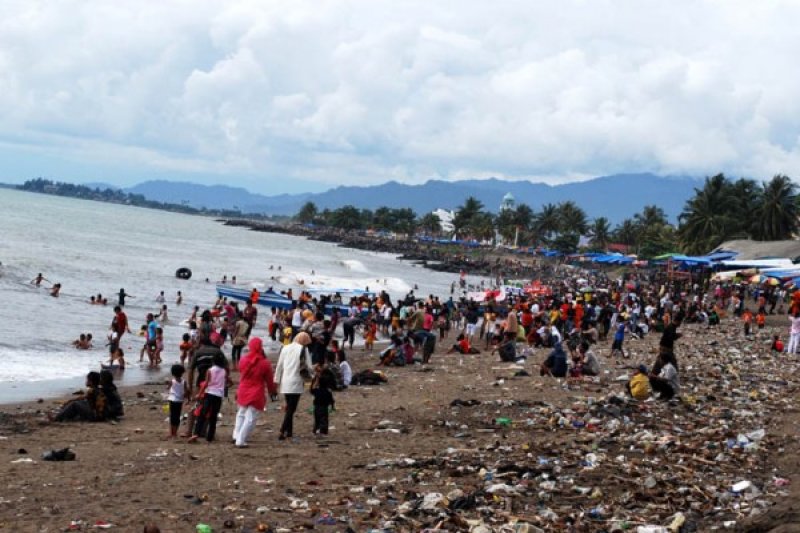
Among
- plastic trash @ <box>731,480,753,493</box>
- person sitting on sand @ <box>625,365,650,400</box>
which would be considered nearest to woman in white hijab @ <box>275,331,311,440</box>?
plastic trash @ <box>731,480,753,493</box>

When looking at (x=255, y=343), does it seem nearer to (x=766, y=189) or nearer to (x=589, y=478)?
(x=589, y=478)

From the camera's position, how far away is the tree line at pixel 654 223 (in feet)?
209

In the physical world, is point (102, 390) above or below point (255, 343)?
below

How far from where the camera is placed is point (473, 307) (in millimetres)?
27266

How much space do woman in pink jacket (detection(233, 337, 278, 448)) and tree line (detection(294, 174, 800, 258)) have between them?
61.6 metres

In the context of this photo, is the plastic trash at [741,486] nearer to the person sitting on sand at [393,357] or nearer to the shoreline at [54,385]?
the shoreline at [54,385]

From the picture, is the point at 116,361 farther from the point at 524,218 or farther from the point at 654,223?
the point at 524,218

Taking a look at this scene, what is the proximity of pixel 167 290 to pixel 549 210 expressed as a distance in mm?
98220

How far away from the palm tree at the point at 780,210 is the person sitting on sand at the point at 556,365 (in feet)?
174

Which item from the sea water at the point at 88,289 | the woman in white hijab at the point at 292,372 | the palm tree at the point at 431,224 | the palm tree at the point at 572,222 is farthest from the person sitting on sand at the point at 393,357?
the palm tree at the point at 431,224

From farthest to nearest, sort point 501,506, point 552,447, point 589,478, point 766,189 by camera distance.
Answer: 1. point 766,189
2. point 552,447
3. point 589,478
4. point 501,506

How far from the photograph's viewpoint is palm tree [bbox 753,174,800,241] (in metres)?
62.8

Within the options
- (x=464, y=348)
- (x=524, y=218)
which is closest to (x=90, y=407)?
(x=464, y=348)

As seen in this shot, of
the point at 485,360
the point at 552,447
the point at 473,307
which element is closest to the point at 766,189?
the point at 473,307
